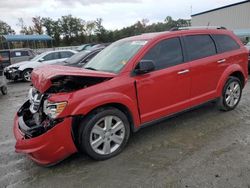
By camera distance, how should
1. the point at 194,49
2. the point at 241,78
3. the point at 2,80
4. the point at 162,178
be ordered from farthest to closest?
the point at 2,80
the point at 241,78
the point at 194,49
the point at 162,178

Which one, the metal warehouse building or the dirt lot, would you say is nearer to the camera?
the dirt lot

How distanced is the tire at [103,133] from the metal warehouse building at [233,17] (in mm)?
28627

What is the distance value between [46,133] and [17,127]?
857mm

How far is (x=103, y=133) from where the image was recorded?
12.0ft

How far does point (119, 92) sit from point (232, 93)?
2.89m

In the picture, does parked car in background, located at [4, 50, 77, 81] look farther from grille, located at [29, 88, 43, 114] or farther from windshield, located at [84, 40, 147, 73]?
grille, located at [29, 88, 43, 114]

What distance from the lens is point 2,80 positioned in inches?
371

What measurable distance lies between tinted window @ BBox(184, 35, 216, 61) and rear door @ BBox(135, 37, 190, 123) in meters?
0.23

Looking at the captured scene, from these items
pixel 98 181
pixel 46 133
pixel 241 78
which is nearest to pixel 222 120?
pixel 241 78

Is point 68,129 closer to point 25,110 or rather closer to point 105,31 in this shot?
point 25,110

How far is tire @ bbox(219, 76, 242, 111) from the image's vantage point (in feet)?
17.2

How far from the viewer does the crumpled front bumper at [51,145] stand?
3.26 meters

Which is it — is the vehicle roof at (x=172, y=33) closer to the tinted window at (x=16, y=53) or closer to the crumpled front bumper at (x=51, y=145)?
the crumpled front bumper at (x=51, y=145)

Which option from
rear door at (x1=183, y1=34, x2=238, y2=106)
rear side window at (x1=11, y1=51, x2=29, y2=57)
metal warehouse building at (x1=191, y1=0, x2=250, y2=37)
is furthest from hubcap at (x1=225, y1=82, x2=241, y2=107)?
metal warehouse building at (x1=191, y1=0, x2=250, y2=37)
